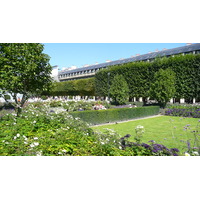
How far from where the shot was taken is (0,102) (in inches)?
452

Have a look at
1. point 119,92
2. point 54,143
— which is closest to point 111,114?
point 54,143

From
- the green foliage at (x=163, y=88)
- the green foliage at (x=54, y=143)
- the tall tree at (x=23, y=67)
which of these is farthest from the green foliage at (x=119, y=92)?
the green foliage at (x=54, y=143)

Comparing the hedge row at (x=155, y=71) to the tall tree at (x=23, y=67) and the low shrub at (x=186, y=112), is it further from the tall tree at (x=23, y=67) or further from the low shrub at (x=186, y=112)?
the tall tree at (x=23, y=67)

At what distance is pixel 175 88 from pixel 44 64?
46.4ft

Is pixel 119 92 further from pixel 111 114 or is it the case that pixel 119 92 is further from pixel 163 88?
pixel 111 114

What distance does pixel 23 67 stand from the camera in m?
7.07

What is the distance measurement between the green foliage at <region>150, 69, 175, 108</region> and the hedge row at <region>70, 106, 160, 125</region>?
360 centimetres

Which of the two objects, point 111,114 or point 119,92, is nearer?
point 111,114

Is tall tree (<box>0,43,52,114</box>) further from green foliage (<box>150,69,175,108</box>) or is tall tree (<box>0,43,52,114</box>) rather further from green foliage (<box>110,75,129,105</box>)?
green foliage (<box>110,75,129,105</box>)

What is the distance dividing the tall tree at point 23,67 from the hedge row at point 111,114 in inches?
88.4

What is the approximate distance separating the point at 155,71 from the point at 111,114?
1262 centimetres

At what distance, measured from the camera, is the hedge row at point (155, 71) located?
18016 millimetres

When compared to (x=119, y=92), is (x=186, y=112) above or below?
below
